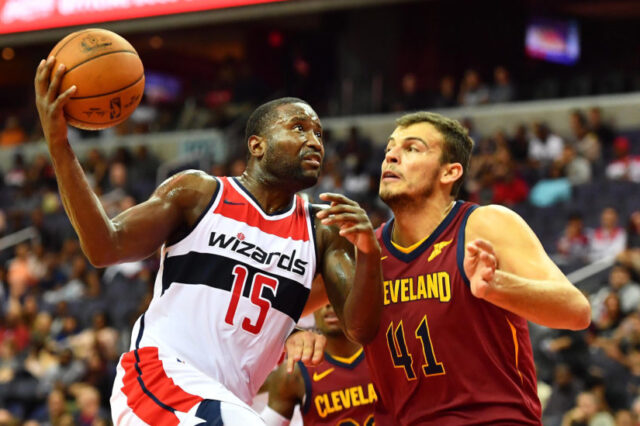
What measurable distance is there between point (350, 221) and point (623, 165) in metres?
8.67

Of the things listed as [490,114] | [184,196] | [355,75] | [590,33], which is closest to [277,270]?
[184,196]

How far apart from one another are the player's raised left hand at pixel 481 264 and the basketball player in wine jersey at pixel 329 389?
162 cm

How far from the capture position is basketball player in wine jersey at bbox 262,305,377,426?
475 centimetres

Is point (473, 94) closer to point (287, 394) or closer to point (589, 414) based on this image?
point (589, 414)

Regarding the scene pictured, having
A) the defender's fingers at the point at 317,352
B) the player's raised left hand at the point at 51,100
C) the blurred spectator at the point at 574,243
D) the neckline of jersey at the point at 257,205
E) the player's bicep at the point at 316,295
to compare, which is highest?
the player's raised left hand at the point at 51,100

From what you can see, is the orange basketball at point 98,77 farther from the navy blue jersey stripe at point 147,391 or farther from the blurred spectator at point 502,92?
the blurred spectator at point 502,92

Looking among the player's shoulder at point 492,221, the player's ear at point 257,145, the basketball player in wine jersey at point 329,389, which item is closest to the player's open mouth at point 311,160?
the player's ear at point 257,145

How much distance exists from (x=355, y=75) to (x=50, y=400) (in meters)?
9.34

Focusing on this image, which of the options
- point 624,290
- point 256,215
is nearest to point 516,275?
point 256,215

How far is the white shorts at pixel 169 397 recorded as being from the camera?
131 inches

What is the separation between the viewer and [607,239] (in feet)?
33.1

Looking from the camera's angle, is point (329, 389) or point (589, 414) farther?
point (589, 414)

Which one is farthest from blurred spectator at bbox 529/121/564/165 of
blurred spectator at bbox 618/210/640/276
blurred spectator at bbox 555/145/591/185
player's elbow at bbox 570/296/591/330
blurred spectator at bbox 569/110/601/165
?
player's elbow at bbox 570/296/591/330

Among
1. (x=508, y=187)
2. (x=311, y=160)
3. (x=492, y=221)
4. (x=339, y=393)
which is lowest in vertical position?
(x=508, y=187)
